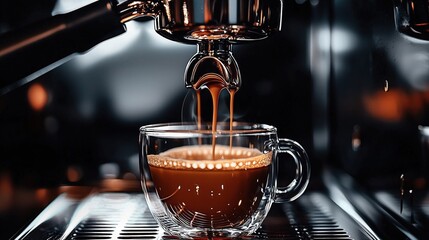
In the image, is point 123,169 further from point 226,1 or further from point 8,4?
point 226,1

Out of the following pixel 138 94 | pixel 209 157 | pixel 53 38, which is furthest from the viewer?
pixel 138 94

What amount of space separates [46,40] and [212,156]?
0.19 metres

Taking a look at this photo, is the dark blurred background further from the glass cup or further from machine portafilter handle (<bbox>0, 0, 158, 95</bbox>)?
machine portafilter handle (<bbox>0, 0, 158, 95</bbox>)

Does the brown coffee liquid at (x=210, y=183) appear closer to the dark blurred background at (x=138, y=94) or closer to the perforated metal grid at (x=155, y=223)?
the perforated metal grid at (x=155, y=223)

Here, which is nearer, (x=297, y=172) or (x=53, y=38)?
(x=53, y=38)

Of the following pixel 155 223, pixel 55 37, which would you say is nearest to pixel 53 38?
pixel 55 37

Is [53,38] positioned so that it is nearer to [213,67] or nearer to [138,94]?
[213,67]

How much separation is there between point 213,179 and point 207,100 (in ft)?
0.94

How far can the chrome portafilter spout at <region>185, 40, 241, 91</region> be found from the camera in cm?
49

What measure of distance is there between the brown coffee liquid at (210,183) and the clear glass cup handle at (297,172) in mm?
27

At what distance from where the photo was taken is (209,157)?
560 mm

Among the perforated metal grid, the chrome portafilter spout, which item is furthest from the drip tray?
the chrome portafilter spout

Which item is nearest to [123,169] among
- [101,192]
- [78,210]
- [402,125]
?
[101,192]

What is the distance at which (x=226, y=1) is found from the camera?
0.46 m
